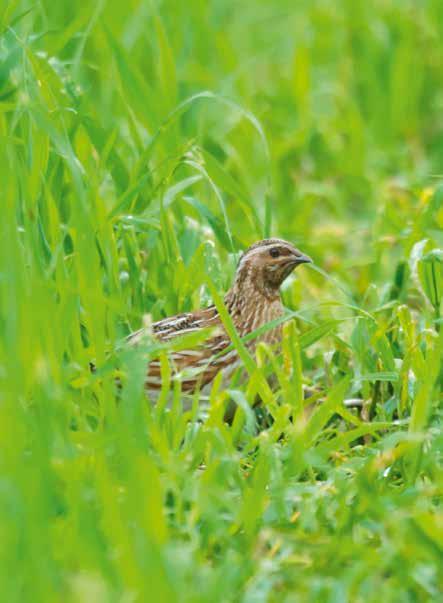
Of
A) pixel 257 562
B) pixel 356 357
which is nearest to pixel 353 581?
pixel 257 562

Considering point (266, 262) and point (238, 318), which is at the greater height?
point (266, 262)

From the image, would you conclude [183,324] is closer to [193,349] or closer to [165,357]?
[193,349]

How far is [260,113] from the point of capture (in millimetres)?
8664

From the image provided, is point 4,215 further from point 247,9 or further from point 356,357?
point 247,9

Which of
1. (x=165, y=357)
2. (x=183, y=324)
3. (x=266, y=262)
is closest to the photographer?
(x=165, y=357)

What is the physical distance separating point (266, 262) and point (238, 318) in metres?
0.25

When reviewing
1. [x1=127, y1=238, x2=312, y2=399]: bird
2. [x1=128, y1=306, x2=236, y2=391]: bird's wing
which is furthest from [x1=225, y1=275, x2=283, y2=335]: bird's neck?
[x1=128, y1=306, x2=236, y2=391]: bird's wing

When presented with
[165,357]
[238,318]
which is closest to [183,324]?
[238,318]

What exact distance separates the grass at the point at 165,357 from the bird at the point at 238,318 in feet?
0.34

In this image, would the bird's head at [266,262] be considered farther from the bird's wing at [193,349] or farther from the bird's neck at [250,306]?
the bird's wing at [193,349]

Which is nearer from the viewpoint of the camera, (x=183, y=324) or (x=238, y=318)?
(x=183, y=324)

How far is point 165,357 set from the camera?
4.47 m

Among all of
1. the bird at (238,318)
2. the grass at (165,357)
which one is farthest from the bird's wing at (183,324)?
→ the grass at (165,357)

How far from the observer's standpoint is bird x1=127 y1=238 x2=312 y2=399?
5148mm
